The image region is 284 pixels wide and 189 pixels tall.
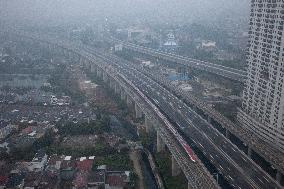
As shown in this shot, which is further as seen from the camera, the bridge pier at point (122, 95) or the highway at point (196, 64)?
the highway at point (196, 64)

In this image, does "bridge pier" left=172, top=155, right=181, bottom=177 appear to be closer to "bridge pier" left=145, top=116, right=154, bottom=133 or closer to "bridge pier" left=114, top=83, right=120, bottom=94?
"bridge pier" left=145, top=116, right=154, bottom=133

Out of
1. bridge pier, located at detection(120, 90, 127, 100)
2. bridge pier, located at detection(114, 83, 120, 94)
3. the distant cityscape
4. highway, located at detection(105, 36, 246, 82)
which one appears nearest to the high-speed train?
the distant cityscape

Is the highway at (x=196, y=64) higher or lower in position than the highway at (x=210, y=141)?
higher

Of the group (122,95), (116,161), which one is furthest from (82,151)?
(122,95)

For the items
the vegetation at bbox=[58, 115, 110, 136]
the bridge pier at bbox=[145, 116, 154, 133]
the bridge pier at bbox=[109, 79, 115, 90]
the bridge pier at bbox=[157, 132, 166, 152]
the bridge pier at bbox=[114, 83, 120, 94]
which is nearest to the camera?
the bridge pier at bbox=[157, 132, 166, 152]

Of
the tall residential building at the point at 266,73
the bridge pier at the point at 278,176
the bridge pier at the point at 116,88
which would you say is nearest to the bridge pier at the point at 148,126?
the tall residential building at the point at 266,73

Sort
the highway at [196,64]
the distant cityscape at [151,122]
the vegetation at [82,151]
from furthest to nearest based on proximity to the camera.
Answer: the highway at [196,64] → the vegetation at [82,151] → the distant cityscape at [151,122]

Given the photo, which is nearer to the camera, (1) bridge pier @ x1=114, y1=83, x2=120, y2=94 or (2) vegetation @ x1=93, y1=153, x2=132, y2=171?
(2) vegetation @ x1=93, y1=153, x2=132, y2=171

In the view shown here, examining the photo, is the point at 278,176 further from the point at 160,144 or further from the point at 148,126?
the point at 148,126

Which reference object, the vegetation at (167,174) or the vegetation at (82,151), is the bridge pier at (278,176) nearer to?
the vegetation at (167,174)
